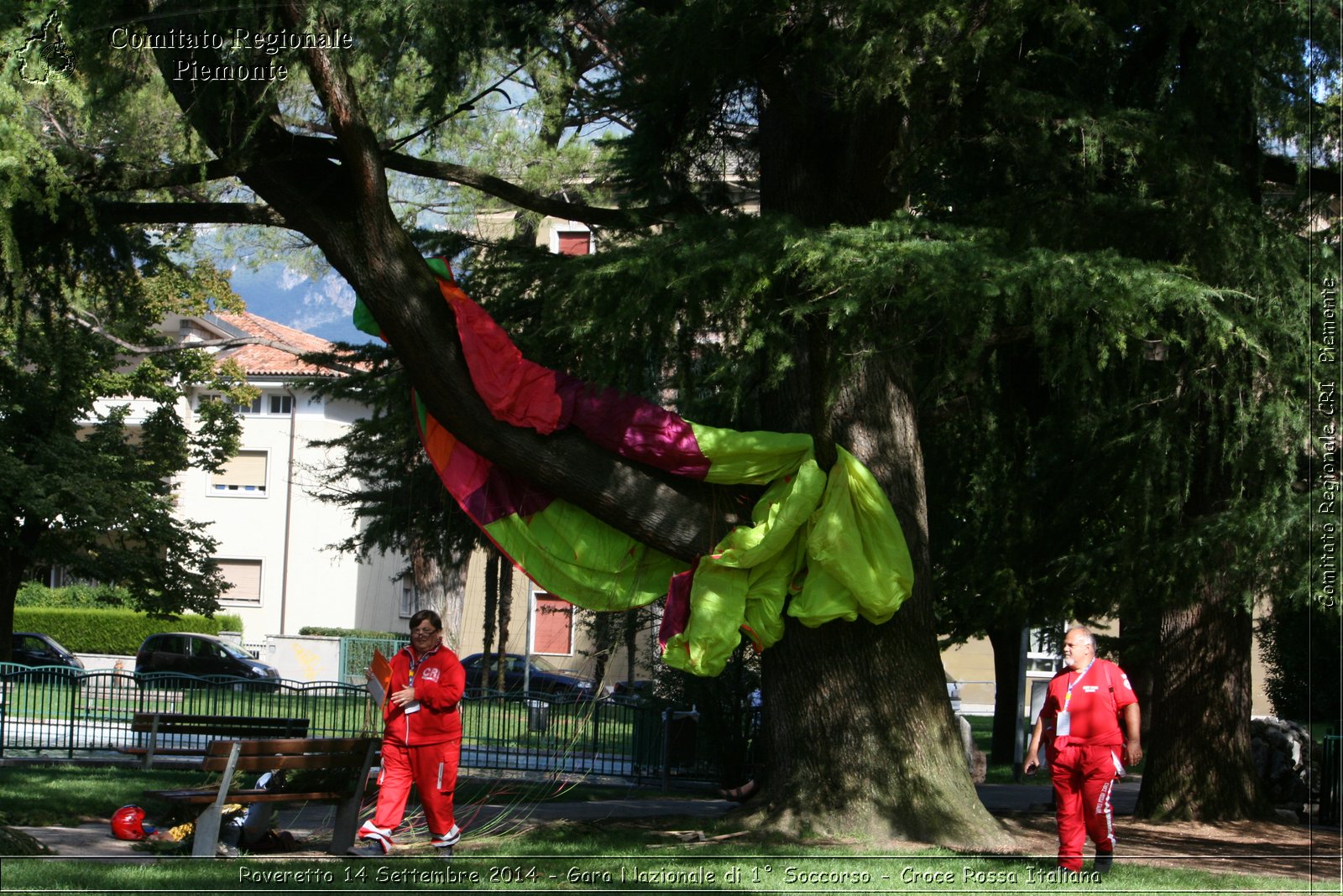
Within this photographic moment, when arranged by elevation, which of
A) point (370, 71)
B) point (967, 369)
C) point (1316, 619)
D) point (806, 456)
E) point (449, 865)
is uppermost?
point (370, 71)

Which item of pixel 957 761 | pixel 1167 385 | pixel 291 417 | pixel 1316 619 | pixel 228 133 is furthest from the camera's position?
pixel 291 417

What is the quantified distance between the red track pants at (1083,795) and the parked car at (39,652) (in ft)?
91.3

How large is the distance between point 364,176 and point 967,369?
4622 mm

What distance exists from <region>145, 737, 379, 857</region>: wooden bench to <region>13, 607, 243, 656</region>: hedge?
34.5 m

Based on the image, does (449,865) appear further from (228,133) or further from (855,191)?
(855,191)

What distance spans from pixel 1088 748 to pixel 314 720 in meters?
12.7

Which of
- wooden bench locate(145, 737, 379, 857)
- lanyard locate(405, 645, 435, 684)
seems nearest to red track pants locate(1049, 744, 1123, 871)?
lanyard locate(405, 645, 435, 684)

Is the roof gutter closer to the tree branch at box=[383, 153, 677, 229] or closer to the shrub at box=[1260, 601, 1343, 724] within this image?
the shrub at box=[1260, 601, 1343, 724]

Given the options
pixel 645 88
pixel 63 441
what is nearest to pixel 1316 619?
pixel 645 88

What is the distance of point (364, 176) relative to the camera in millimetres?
9930

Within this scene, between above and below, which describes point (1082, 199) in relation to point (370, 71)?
below

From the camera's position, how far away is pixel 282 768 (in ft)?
28.3

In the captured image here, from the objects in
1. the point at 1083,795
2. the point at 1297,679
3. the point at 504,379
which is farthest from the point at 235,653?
the point at 1083,795

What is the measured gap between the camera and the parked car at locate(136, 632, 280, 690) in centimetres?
3203
